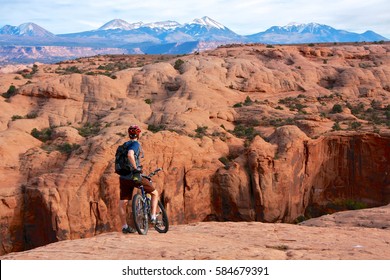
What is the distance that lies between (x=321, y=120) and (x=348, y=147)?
3.36 metres

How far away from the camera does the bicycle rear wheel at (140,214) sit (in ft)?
32.1

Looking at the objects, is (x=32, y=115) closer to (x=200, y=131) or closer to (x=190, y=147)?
(x=200, y=131)

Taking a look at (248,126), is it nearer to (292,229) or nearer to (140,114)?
(140,114)

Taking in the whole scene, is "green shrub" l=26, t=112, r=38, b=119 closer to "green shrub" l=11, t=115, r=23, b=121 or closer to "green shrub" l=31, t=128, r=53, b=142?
"green shrub" l=11, t=115, r=23, b=121

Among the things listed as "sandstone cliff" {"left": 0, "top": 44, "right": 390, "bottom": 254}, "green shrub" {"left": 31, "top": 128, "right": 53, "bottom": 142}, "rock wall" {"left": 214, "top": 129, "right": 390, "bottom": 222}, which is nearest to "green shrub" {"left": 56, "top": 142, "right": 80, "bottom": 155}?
"sandstone cliff" {"left": 0, "top": 44, "right": 390, "bottom": 254}

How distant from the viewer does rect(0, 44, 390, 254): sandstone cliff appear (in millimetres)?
22547

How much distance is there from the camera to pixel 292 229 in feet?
34.8

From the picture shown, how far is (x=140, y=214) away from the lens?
32.6ft

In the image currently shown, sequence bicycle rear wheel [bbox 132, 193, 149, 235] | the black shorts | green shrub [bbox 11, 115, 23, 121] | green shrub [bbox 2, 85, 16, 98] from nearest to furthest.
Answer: bicycle rear wheel [bbox 132, 193, 149, 235] → the black shorts → green shrub [bbox 11, 115, 23, 121] → green shrub [bbox 2, 85, 16, 98]

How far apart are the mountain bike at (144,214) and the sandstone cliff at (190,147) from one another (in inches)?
487

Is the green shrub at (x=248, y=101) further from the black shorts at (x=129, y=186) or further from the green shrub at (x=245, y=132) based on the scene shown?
the black shorts at (x=129, y=186)

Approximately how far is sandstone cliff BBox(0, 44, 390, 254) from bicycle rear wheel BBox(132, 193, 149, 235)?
41.2 ft

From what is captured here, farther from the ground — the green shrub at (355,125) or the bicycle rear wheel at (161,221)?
the bicycle rear wheel at (161,221)

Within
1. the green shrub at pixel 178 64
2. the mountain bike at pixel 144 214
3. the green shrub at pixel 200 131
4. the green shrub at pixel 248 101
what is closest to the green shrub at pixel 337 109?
the green shrub at pixel 248 101
